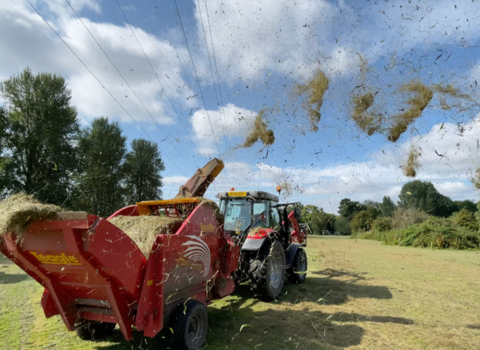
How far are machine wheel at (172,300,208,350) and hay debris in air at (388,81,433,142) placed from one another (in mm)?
3869

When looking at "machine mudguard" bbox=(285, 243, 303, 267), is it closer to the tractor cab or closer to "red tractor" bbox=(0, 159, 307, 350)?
the tractor cab

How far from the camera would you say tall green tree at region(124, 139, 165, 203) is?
24500 millimetres

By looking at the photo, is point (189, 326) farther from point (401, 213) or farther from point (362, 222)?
point (362, 222)

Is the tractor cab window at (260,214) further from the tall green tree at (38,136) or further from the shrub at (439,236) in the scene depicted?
the shrub at (439,236)

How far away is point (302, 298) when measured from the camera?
660 centimetres

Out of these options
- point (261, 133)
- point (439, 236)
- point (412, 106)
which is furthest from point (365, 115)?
point (439, 236)

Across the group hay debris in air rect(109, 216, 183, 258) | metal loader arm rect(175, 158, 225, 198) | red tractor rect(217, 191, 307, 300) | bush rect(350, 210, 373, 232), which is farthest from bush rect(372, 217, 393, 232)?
hay debris in air rect(109, 216, 183, 258)

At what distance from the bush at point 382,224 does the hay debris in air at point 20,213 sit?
28893 millimetres

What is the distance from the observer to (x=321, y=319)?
5215 millimetres

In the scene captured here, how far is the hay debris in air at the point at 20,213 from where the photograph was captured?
2.66m

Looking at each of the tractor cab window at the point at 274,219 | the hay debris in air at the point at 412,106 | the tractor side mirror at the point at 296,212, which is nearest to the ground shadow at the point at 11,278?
the tractor cab window at the point at 274,219

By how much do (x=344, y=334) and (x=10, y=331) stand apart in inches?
186

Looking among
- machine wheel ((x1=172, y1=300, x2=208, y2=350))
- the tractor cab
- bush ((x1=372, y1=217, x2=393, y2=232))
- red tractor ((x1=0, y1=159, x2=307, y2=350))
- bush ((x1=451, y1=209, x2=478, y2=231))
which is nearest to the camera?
red tractor ((x1=0, y1=159, x2=307, y2=350))

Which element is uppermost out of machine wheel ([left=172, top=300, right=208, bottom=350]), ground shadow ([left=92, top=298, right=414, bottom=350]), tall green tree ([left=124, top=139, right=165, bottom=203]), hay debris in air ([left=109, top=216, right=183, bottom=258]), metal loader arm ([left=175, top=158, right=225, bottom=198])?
tall green tree ([left=124, top=139, right=165, bottom=203])
